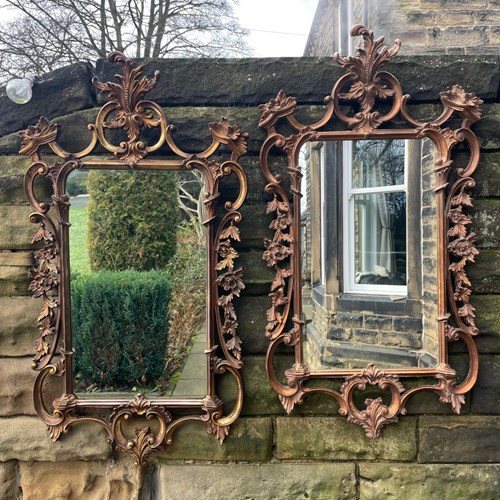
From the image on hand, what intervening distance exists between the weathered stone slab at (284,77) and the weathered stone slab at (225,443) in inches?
52.9

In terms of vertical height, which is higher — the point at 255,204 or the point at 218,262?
the point at 255,204

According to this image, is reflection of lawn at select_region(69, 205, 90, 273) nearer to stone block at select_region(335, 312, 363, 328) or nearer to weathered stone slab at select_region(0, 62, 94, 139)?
weathered stone slab at select_region(0, 62, 94, 139)

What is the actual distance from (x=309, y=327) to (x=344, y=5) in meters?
2.77

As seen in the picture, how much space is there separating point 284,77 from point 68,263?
1152 mm

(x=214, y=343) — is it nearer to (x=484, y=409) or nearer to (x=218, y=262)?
(x=218, y=262)

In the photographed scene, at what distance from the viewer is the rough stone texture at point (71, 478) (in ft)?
6.37

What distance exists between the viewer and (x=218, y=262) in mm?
1865

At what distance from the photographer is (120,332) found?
1.88m

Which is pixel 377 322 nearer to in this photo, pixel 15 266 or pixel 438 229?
pixel 438 229

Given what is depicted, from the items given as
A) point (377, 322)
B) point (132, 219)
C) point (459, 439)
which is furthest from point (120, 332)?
point (459, 439)

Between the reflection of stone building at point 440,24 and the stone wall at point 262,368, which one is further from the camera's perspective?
the reflection of stone building at point 440,24

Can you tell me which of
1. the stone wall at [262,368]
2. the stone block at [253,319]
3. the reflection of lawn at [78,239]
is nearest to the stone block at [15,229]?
the stone wall at [262,368]

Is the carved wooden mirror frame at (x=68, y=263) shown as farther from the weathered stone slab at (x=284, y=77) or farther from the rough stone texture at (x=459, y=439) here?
the rough stone texture at (x=459, y=439)

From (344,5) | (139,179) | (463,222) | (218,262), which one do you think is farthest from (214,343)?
(344,5)
